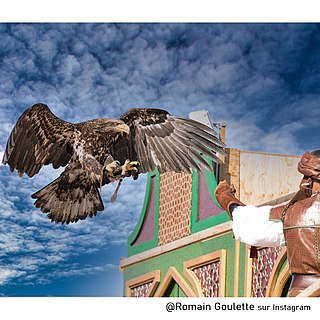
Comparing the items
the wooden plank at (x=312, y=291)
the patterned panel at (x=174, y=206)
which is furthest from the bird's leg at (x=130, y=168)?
the wooden plank at (x=312, y=291)

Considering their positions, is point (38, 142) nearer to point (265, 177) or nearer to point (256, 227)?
point (265, 177)

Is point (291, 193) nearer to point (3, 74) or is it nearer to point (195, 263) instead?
point (195, 263)

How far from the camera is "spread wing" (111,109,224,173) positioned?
3697 millimetres

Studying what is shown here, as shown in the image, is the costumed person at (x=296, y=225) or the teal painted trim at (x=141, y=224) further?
the teal painted trim at (x=141, y=224)

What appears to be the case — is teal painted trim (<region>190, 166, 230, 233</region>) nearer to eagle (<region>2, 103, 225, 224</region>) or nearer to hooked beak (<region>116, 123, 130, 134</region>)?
eagle (<region>2, 103, 225, 224</region>)

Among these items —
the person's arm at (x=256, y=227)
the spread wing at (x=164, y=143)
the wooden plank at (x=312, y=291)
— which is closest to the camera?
the wooden plank at (x=312, y=291)

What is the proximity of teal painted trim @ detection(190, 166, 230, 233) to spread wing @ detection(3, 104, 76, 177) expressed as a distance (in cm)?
55

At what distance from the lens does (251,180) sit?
367 cm

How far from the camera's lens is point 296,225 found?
304 centimetres

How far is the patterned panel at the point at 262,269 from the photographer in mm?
3488

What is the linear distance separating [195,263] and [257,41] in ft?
3.16

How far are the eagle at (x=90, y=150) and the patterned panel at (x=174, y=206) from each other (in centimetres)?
10

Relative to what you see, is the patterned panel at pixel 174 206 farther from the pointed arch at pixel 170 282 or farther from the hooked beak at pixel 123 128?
the hooked beak at pixel 123 128
